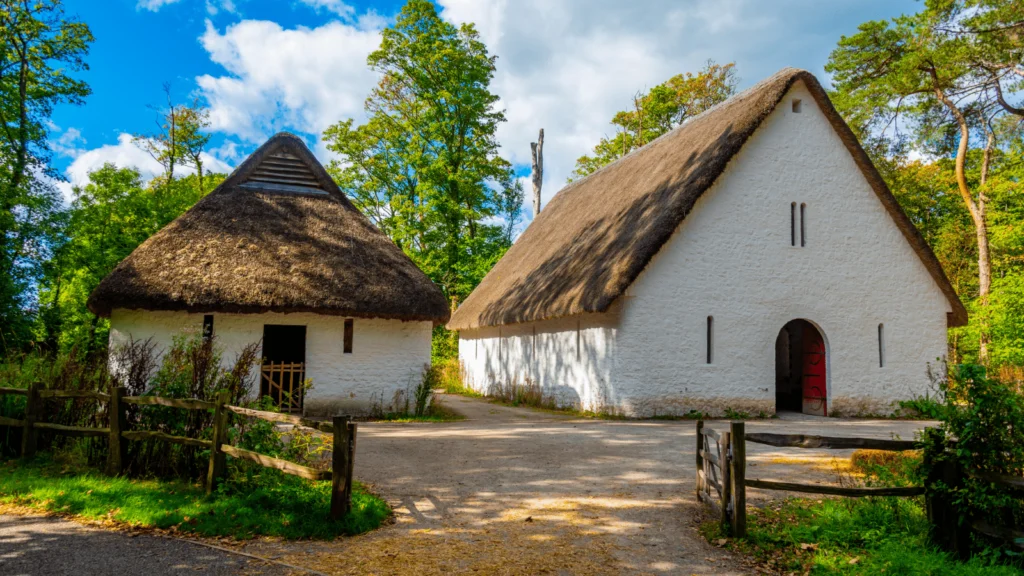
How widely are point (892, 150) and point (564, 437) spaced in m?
22.4

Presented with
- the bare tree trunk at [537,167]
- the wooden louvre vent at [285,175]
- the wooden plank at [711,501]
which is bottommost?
the wooden plank at [711,501]

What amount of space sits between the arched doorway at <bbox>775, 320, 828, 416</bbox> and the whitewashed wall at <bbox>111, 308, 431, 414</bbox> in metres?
9.56

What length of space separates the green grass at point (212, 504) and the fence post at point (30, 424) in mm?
1224

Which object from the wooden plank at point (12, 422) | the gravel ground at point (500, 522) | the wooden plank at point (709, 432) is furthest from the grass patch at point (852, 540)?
the wooden plank at point (12, 422)

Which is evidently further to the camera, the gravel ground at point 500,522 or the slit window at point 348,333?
the slit window at point 348,333

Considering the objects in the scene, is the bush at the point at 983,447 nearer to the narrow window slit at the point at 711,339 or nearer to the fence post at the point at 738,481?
the fence post at the point at 738,481

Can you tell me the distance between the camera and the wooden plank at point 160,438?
20.4ft

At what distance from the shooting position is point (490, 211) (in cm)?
2992

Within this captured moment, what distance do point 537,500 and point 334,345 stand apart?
8.29 meters

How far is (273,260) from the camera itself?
13.4 metres

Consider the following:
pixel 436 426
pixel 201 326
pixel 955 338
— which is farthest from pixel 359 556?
pixel 955 338

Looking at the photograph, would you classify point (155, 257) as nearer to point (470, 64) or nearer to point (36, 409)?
point (36, 409)

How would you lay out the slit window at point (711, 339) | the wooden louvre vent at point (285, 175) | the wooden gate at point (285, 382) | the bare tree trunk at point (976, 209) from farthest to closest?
1. the bare tree trunk at point (976, 209)
2. the wooden louvre vent at point (285, 175)
3. the slit window at point (711, 339)
4. the wooden gate at point (285, 382)

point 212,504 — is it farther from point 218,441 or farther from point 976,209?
point 976,209
